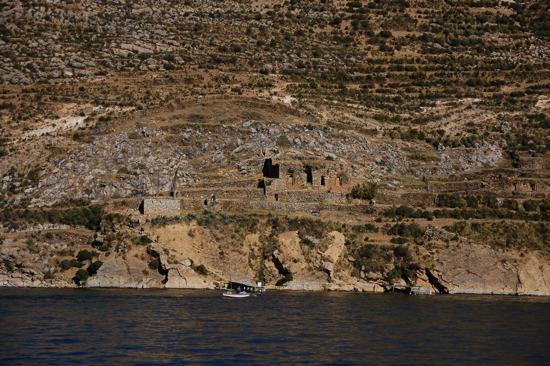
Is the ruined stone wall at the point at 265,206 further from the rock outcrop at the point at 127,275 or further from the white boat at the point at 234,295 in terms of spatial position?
the white boat at the point at 234,295

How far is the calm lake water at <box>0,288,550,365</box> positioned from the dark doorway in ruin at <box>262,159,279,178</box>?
12.6 m

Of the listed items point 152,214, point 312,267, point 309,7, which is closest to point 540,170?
point 312,267

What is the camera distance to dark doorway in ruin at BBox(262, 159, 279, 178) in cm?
6219

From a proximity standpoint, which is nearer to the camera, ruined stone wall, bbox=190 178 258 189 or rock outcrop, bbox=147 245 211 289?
rock outcrop, bbox=147 245 211 289

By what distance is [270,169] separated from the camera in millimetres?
63281

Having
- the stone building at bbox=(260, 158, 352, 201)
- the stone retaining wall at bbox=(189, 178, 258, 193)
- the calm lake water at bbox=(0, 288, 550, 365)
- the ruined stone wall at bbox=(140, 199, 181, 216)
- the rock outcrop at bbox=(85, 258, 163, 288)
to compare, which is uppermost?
the stone building at bbox=(260, 158, 352, 201)

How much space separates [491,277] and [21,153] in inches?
1463

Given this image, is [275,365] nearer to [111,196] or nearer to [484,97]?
[111,196]

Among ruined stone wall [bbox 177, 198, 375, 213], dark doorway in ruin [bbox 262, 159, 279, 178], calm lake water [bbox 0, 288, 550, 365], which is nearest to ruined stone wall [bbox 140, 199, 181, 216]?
ruined stone wall [bbox 177, 198, 375, 213]

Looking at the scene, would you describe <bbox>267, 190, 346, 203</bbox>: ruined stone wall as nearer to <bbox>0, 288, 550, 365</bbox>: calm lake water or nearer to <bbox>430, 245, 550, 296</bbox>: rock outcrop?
<bbox>430, 245, 550, 296</bbox>: rock outcrop

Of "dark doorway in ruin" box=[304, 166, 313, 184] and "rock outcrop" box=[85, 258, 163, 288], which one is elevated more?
"dark doorway in ruin" box=[304, 166, 313, 184]

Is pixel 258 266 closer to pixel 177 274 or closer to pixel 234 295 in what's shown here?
pixel 234 295

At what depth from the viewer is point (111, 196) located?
60219 millimetres

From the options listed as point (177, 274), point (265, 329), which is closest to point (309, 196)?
point (177, 274)
